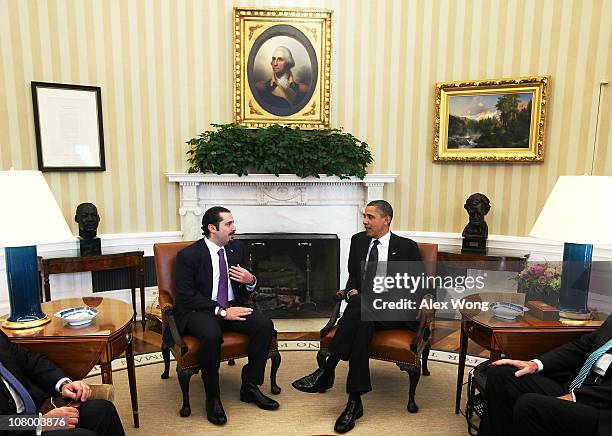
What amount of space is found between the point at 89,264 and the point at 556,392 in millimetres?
Result: 4094

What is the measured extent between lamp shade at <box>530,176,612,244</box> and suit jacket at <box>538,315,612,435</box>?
0.47 meters

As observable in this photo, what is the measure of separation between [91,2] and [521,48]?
4.68 metres

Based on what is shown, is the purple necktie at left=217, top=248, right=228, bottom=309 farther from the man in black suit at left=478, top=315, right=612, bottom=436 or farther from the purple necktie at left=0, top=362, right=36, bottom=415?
the man in black suit at left=478, top=315, right=612, bottom=436

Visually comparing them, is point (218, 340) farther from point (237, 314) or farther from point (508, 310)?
point (508, 310)

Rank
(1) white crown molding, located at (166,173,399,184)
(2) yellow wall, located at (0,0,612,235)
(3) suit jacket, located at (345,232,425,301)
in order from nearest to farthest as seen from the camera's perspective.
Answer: (3) suit jacket, located at (345,232,425,301), (2) yellow wall, located at (0,0,612,235), (1) white crown molding, located at (166,173,399,184)

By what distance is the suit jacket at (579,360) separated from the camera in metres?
2.23

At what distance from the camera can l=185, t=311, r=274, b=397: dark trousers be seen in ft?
9.83

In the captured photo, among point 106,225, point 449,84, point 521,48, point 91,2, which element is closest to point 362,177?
point 449,84

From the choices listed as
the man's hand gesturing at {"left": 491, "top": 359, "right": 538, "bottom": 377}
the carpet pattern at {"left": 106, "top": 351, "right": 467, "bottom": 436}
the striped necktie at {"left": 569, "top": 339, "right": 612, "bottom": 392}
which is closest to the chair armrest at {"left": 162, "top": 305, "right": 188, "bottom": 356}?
the carpet pattern at {"left": 106, "top": 351, "right": 467, "bottom": 436}

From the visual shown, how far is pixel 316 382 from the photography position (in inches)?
133

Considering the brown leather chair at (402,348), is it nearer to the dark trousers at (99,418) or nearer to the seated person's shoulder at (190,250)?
the seated person's shoulder at (190,250)

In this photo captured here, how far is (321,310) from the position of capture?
5.14 m

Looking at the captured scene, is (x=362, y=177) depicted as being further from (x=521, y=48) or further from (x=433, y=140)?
(x=521, y=48)

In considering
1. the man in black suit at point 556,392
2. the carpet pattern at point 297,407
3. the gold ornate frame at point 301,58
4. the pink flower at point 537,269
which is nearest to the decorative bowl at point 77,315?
the carpet pattern at point 297,407
